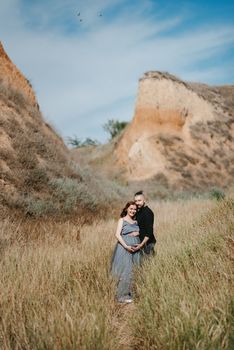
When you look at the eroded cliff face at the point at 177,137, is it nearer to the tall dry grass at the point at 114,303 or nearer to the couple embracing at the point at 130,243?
the couple embracing at the point at 130,243

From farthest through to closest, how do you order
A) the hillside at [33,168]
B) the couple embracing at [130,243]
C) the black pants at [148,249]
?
the hillside at [33,168], the black pants at [148,249], the couple embracing at [130,243]

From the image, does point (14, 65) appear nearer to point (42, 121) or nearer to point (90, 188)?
point (42, 121)

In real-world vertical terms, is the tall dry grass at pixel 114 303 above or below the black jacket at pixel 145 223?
below

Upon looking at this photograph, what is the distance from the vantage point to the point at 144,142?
25984 mm

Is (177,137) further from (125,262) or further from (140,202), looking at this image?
(125,262)

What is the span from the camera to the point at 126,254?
6020mm

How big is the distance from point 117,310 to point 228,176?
21653 mm

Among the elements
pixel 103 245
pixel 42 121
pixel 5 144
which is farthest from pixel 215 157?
pixel 103 245

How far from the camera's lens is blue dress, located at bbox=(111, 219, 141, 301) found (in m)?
5.46

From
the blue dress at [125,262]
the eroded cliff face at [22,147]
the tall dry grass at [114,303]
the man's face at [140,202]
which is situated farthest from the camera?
the eroded cliff face at [22,147]

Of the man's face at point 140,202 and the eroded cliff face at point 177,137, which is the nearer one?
the man's face at point 140,202

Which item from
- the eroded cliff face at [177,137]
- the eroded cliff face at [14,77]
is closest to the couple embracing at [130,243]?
the eroded cliff face at [14,77]

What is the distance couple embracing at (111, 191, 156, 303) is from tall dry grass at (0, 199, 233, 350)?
0.69 ft

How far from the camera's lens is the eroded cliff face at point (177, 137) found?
24.5m
